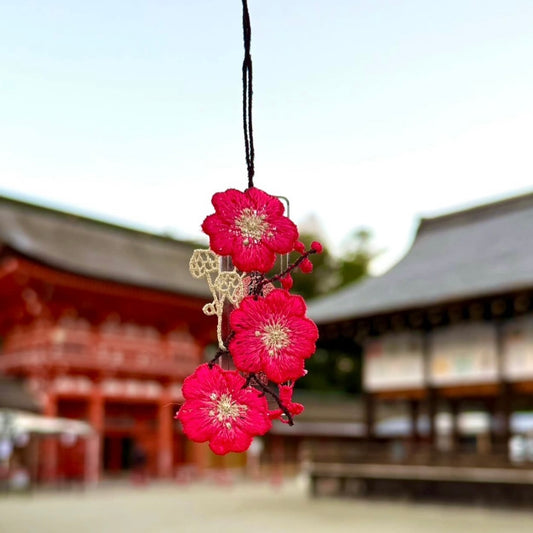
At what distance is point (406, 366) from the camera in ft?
48.9

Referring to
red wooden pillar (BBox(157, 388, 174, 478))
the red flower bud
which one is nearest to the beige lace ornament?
the red flower bud

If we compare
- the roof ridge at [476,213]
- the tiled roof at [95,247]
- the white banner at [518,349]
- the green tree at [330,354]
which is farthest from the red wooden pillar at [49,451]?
the green tree at [330,354]

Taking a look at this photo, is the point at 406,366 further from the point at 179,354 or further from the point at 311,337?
the point at 311,337

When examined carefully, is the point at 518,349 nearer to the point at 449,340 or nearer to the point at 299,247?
the point at 449,340

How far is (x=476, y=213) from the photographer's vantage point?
57.4ft

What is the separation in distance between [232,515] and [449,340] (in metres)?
5.25

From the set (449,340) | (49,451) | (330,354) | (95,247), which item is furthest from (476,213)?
(330,354)

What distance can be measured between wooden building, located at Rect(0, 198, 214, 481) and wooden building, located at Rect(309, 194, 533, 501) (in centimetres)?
692

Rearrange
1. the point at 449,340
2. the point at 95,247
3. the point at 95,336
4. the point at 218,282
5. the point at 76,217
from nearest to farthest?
the point at 218,282, the point at 449,340, the point at 95,336, the point at 95,247, the point at 76,217

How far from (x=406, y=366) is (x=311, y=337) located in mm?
14131

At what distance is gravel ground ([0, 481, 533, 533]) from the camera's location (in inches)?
408

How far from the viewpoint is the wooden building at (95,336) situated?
19703 millimetres

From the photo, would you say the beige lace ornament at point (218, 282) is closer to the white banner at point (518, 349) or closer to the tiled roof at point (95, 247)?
the white banner at point (518, 349)

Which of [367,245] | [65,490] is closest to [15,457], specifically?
[65,490]
